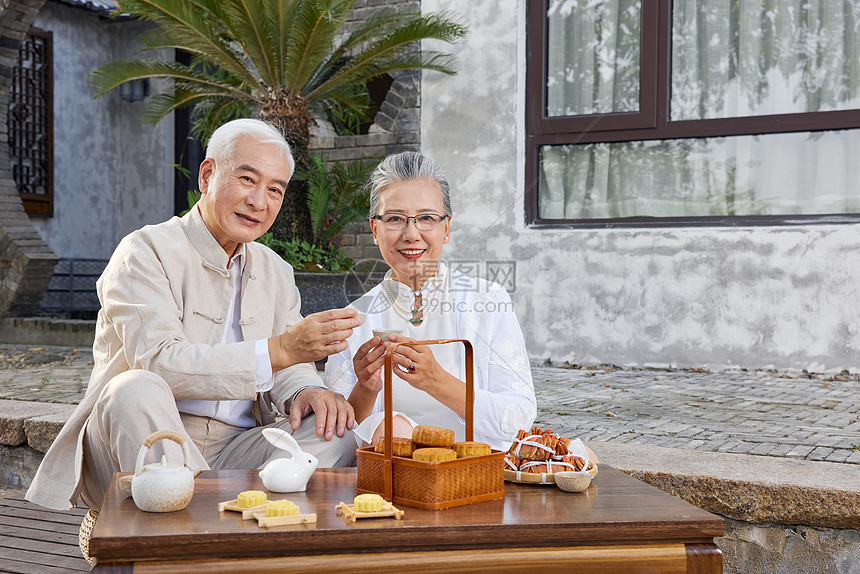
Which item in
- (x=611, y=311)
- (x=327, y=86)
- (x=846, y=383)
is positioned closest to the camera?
(x=846, y=383)

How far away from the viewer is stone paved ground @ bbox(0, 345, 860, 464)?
388 centimetres

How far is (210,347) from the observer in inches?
98.8

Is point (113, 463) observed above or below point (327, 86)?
below

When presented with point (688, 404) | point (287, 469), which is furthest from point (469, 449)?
point (688, 404)

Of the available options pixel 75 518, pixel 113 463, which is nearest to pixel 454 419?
pixel 113 463

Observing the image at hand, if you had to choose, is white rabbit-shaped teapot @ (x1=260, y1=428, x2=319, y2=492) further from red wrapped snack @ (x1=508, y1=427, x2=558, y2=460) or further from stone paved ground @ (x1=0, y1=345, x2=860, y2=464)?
stone paved ground @ (x1=0, y1=345, x2=860, y2=464)

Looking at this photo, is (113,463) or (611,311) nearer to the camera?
(113,463)

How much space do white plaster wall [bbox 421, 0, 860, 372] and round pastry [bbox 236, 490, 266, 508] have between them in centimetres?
568

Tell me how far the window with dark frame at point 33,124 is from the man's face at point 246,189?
10509mm

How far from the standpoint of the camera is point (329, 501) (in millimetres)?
1972

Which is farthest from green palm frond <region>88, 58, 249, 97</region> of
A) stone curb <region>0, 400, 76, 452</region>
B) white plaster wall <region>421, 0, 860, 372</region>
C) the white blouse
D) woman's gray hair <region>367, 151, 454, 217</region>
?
the white blouse

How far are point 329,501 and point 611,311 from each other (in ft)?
18.2

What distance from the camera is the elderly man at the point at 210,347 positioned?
7.84 ft

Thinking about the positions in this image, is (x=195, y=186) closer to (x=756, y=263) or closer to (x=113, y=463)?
(x=756, y=263)
